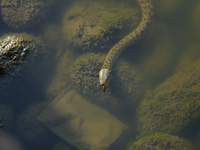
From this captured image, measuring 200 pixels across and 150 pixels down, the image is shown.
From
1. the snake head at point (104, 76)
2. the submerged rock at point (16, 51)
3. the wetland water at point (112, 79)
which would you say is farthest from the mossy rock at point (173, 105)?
the submerged rock at point (16, 51)

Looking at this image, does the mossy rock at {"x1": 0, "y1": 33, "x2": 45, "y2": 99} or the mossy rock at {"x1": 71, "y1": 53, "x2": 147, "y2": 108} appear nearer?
the mossy rock at {"x1": 0, "y1": 33, "x2": 45, "y2": 99}

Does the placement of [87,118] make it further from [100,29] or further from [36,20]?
[36,20]

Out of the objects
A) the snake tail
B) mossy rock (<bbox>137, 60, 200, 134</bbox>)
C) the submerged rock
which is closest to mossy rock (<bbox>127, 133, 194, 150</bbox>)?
mossy rock (<bbox>137, 60, 200, 134</bbox>)

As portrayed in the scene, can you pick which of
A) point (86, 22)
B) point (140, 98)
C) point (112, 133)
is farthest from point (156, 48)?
point (112, 133)

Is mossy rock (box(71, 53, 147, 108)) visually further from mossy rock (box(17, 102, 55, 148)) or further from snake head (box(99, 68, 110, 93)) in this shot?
mossy rock (box(17, 102, 55, 148))

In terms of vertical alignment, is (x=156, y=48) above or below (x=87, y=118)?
above

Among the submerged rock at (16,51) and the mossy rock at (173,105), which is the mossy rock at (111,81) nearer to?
the mossy rock at (173,105)
